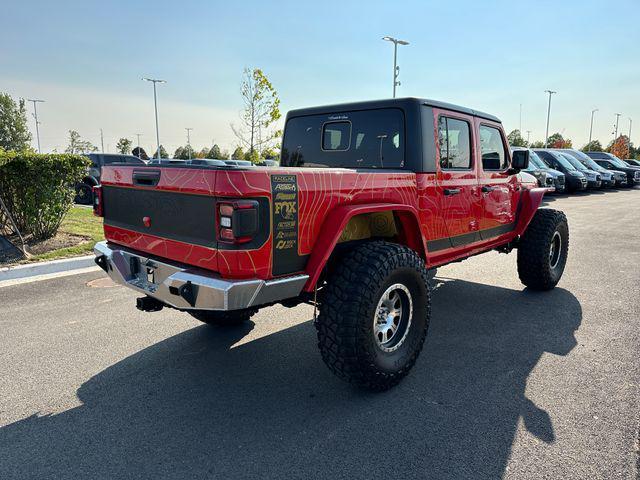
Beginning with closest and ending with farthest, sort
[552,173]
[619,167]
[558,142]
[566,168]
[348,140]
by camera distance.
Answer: [348,140], [552,173], [566,168], [619,167], [558,142]

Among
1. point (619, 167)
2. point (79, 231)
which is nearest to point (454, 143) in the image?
point (79, 231)

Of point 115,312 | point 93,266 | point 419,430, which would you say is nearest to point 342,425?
point 419,430

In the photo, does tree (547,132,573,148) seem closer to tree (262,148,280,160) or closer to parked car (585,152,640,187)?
parked car (585,152,640,187)

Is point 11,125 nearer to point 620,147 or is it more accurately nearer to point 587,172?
point 587,172

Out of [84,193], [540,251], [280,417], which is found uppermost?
[84,193]

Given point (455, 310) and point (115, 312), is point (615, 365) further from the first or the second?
point (115, 312)

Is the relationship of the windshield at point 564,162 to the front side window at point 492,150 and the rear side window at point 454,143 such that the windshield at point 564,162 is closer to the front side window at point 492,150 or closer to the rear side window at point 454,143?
the front side window at point 492,150

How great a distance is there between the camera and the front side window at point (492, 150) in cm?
460

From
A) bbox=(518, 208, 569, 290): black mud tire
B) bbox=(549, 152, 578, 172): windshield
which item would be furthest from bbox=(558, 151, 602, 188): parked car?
bbox=(518, 208, 569, 290): black mud tire

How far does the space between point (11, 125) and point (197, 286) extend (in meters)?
75.5

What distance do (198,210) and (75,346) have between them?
79.6 inches

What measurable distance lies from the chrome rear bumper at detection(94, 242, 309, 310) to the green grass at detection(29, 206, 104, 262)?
4133 mm

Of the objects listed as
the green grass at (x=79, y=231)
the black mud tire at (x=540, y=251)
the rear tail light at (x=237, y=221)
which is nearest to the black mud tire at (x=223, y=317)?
the rear tail light at (x=237, y=221)

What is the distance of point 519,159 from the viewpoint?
4891mm
